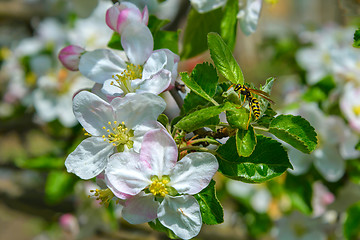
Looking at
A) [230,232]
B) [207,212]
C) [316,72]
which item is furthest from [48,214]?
[207,212]

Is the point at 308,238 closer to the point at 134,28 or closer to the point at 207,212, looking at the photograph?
the point at 207,212

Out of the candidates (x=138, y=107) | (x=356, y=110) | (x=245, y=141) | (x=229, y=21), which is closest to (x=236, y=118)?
(x=245, y=141)

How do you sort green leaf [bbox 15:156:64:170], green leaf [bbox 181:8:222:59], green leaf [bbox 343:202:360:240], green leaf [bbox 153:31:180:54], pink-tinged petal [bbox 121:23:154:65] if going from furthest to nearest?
1. green leaf [bbox 15:156:64:170]
2. green leaf [bbox 343:202:360:240]
3. green leaf [bbox 181:8:222:59]
4. green leaf [bbox 153:31:180:54]
5. pink-tinged petal [bbox 121:23:154:65]

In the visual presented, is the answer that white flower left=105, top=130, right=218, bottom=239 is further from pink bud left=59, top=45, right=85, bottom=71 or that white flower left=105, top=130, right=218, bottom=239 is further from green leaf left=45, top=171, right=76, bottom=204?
green leaf left=45, top=171, right=76, bottom=204

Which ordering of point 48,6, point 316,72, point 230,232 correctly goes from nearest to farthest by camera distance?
point 316,72 → point 230,232 → point 48,6

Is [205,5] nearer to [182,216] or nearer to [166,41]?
[166,41]

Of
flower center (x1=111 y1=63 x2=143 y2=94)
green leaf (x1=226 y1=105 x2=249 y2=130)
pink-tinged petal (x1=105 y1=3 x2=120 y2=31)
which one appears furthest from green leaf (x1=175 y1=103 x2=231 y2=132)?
pink-tinged petal (x1=105 y1=3 x2=120 y2=31)
